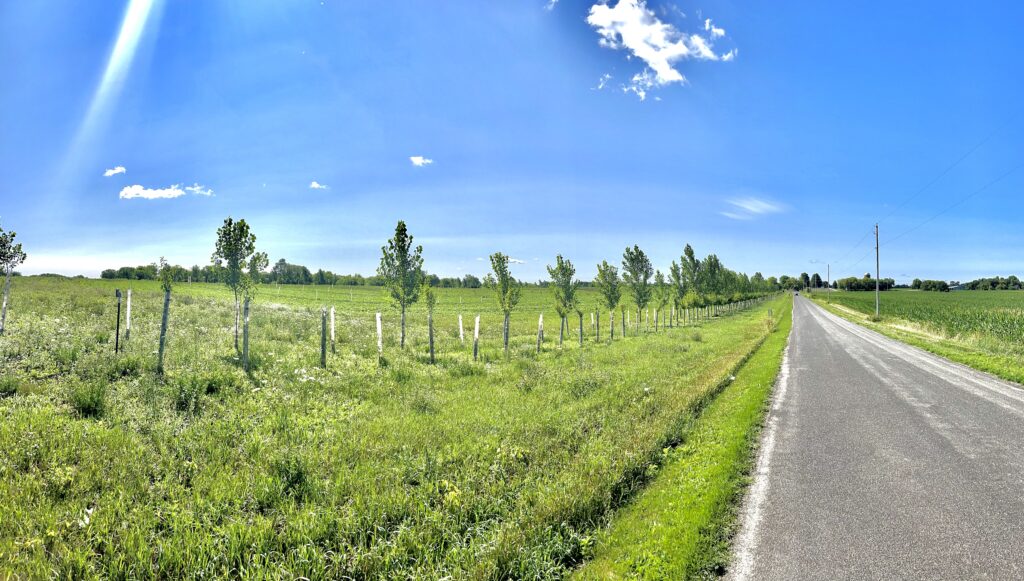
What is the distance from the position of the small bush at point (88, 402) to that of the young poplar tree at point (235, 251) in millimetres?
11766

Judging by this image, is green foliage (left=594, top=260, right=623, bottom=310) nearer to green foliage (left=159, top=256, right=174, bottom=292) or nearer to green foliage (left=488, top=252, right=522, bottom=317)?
green foliage (left=488, top=252, right=522, bottom=317)

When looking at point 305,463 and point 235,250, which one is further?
point 235,250

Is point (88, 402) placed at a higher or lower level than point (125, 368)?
lower

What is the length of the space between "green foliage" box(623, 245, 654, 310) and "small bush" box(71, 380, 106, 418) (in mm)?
36047

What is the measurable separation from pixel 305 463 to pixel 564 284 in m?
26.4

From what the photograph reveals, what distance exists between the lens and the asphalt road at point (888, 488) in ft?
14.9

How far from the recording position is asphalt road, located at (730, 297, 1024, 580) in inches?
179

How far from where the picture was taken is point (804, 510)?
5.63 metres

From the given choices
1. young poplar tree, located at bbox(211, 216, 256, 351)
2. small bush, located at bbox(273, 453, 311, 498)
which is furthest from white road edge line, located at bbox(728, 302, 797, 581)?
young poplar tree, located at bbox(211, 216, 256, 351)

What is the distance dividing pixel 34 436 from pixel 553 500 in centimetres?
853

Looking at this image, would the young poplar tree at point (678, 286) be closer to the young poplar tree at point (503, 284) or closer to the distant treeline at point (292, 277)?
the young poplar tree at point (503, 284)

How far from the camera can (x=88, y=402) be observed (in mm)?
8875

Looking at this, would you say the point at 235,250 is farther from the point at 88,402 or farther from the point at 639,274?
the point at 639,274

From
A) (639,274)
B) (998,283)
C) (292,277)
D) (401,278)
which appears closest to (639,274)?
(639,274)
